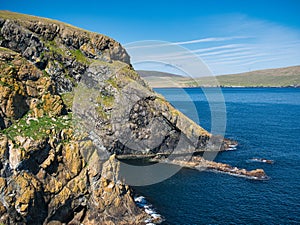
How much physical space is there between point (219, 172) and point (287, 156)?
81.8 feet

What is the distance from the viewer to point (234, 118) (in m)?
155

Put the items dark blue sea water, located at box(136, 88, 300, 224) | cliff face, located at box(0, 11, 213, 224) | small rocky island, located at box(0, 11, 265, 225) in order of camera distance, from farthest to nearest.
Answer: dark blue sea water, located at box(136, 88, 300, 224), small rocky island, located at box(0, 11, 265, 225), cliff face, located at box(0, 11, 213, 224)

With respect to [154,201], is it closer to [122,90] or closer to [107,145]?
[107,145]

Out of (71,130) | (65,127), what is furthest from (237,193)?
(65,127)

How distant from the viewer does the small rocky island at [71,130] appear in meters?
44.4

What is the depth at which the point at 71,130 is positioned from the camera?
172ft

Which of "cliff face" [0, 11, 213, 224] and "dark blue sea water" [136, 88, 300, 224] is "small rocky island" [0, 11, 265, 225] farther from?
"dark blue sea water" [136, 88, 300, 224]

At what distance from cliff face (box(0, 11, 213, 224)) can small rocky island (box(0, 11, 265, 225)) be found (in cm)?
16

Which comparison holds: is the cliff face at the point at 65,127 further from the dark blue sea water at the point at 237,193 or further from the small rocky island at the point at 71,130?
the dark blue sea water at the point at 237,193

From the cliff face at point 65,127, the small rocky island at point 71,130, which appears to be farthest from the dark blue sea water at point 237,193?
the cliff face at point 65,127

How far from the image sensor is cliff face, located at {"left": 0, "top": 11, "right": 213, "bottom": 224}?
1731 inches

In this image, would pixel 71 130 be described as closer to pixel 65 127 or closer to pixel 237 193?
pixel 65 127

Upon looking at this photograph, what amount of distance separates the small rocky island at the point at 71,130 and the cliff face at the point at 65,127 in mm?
156

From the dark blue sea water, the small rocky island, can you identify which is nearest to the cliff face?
the small rocky island
